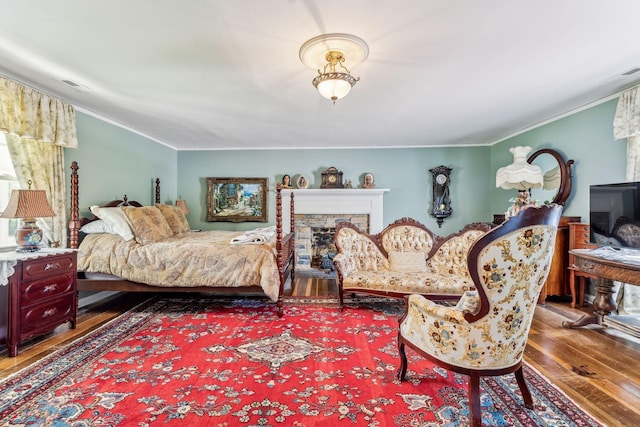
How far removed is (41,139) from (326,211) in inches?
166

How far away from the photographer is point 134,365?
7.20ft

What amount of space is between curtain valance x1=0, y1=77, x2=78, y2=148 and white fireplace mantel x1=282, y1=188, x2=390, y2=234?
335 centimetres

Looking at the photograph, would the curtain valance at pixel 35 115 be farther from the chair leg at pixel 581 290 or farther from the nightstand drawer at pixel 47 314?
the chair leg at pixel 581 290

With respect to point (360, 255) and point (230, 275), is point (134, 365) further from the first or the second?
point (360, 255)

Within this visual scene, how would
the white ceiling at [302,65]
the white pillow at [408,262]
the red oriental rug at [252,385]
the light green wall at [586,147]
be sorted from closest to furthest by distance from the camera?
1. the red oriental rug at [252,385]
2. the white ceiling at [302,65]
3. the light green wall at [586,147]
4. the white pillow at [408,262]

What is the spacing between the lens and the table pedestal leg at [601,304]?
2740 mm

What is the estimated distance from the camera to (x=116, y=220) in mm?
3383

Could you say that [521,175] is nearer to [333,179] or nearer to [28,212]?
[333,179]

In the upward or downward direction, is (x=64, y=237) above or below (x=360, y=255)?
above

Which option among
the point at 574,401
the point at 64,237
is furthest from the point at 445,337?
the point at 64,237

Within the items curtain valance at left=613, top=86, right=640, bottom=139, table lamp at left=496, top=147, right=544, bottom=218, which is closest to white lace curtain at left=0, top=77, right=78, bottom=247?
table lamp at left=496, top=147, right=544, bottom=218

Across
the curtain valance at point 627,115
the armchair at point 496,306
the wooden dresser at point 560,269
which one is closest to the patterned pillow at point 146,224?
the armchair at point 496,306

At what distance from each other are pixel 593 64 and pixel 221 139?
16.4 ft

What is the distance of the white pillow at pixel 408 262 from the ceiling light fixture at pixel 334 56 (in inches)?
87.6
